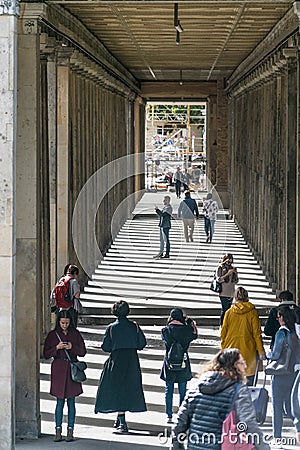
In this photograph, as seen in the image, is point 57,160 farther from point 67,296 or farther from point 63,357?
point 63,357

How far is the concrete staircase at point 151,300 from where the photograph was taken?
39.6ft

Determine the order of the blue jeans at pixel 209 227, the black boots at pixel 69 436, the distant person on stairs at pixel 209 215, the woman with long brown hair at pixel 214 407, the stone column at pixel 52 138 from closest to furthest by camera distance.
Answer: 1. the woman with long brown hair at pixel 214 407
2. the black boots at pixel 69 436
3. the stone column at pixel 52 138
4. the distant person on stairs at pixel 209 215
5. the blue jeans at pixel 209 227

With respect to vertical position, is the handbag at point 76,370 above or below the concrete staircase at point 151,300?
above

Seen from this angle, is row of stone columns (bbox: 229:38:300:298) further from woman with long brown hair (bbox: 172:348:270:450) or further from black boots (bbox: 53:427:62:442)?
woman with long brown hair (bbox: 172:348:270:450)

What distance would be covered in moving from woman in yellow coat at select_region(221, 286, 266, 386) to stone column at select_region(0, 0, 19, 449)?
2.40 meters

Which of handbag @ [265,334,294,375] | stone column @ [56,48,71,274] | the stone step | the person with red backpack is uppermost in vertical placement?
stone column @ [56,48,71,274]

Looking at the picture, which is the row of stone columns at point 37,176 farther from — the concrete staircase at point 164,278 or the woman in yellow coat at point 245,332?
the woman in yellow coat at point 245,332

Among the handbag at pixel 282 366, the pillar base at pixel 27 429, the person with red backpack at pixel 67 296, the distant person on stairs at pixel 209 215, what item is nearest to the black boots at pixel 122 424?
the pillar base at pixel 27 429

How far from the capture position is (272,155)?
22156 mm

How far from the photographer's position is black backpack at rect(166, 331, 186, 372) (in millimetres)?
11438

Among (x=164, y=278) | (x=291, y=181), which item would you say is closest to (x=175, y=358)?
(x=291, y=181)

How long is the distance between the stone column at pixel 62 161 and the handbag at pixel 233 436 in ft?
36.3

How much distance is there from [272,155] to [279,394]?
468 inches

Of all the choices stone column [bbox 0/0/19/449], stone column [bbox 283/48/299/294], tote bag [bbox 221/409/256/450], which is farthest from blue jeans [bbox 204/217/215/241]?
tote bag [bbox 221/409/256/450]
